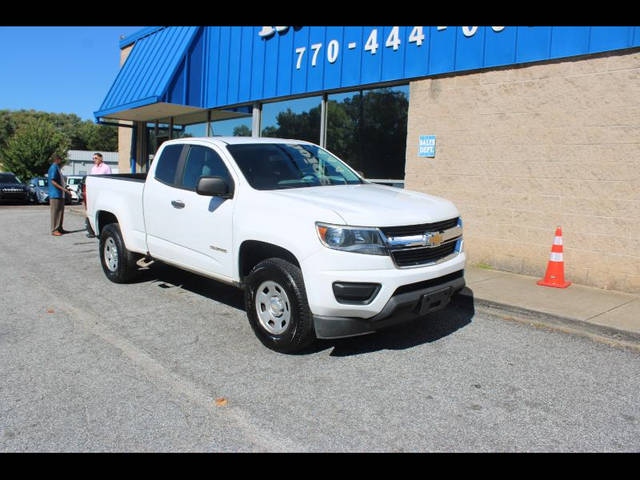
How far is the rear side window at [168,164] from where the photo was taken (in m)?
5.82

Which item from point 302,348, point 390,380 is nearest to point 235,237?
point 302,348

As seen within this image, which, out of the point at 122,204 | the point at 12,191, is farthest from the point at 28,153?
the point at 122,204

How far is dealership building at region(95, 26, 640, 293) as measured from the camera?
6.65m

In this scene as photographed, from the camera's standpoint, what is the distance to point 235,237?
15.6 feet

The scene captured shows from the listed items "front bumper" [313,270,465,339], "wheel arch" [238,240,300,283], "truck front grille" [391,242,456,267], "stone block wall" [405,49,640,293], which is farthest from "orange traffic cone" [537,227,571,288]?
"wheel arch" [238,240,300,283]

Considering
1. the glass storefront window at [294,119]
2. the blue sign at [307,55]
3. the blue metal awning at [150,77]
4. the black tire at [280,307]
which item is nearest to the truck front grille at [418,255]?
the black tire at [280,307]

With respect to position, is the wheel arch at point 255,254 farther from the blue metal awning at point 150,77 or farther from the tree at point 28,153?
the tree at point 28,153

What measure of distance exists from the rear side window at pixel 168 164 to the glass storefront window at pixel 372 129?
4.62 m

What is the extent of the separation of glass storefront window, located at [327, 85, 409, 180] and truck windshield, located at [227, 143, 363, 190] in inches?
151

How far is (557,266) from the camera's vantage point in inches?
267

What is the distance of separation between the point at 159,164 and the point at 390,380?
378cm

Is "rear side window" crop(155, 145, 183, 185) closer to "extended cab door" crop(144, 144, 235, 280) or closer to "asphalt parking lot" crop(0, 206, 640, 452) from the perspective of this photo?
"extended cab door" crop(144, 144, 235, 280)
